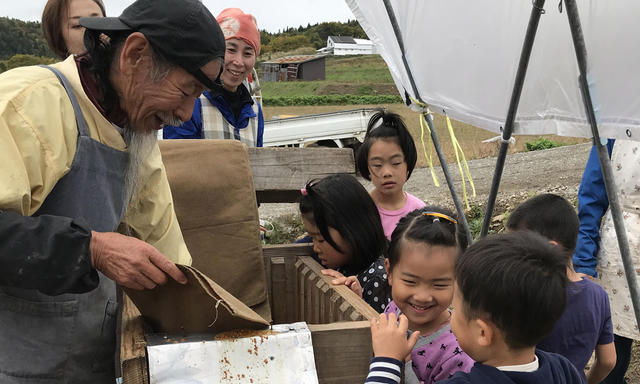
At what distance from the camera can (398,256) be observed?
190 cm

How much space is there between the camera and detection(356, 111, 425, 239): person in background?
3.01 m

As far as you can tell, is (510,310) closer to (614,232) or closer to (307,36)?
(614,232)

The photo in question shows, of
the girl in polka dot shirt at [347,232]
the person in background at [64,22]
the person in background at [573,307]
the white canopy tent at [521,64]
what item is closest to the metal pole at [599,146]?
the white canopy tent at [521,64]

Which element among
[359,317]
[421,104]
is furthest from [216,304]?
[421,104]

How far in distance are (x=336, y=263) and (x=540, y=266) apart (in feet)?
3.73

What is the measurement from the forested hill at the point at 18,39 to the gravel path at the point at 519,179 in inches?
1695

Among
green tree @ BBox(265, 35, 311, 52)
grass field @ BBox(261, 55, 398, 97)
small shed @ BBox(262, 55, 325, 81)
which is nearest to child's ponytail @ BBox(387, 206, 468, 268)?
grass field @ BBox(261, 55, 398, 97)

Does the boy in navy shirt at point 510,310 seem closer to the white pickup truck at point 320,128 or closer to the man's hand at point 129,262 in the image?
the man's hand at point 129,262

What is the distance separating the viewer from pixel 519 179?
10328 millimetres

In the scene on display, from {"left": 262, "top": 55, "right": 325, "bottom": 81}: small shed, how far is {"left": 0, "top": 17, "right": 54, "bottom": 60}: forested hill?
1825 cm

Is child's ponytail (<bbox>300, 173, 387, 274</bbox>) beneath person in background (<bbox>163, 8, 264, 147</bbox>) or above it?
beneath

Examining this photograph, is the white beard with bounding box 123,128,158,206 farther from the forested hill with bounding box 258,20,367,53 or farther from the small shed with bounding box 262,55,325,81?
the forested hill with bounding box 258,20,367,53

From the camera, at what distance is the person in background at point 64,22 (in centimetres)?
286

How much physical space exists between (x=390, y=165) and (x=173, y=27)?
1.62 metres
